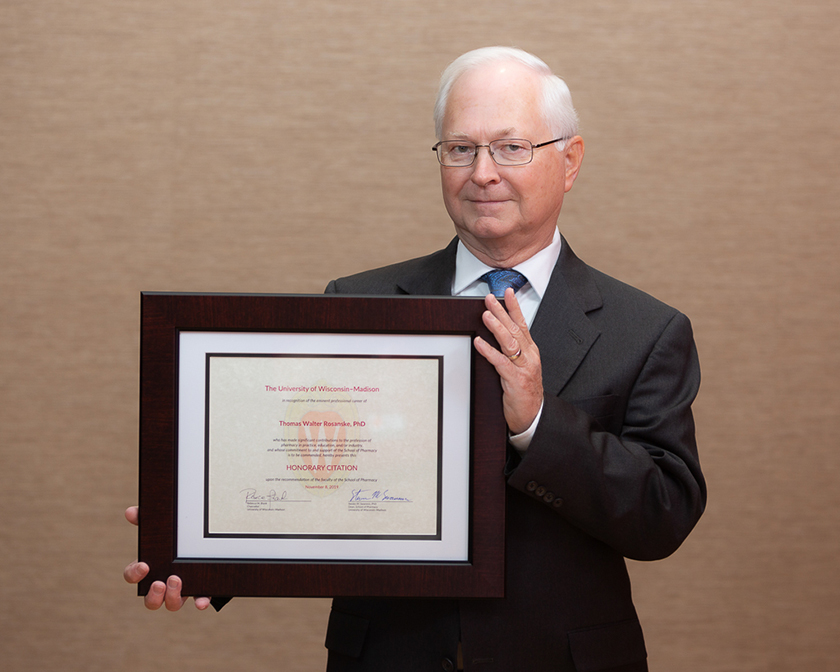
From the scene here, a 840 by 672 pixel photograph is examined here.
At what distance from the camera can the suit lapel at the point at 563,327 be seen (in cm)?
136

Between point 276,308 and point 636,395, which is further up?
point 276,308

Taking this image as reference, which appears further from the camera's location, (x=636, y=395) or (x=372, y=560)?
(x=636, y=395)

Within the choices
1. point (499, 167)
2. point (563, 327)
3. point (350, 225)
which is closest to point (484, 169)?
point (499, 167)

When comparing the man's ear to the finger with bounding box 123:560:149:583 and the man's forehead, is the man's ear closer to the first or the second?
the man's forehead

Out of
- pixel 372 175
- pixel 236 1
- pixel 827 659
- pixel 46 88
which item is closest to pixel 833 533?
pixel 827 659

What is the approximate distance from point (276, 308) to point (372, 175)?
55.8 inches

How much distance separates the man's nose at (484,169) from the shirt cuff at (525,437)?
40 cm

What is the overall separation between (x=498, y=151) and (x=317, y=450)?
1.95 ft

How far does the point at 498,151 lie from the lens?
1402 millimetres

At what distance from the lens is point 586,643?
4.39ft

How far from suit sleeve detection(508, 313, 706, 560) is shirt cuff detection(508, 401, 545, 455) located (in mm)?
11

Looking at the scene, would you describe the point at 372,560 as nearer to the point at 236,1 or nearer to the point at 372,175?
the point at 372,175

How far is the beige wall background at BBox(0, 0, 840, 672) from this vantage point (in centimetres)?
248
